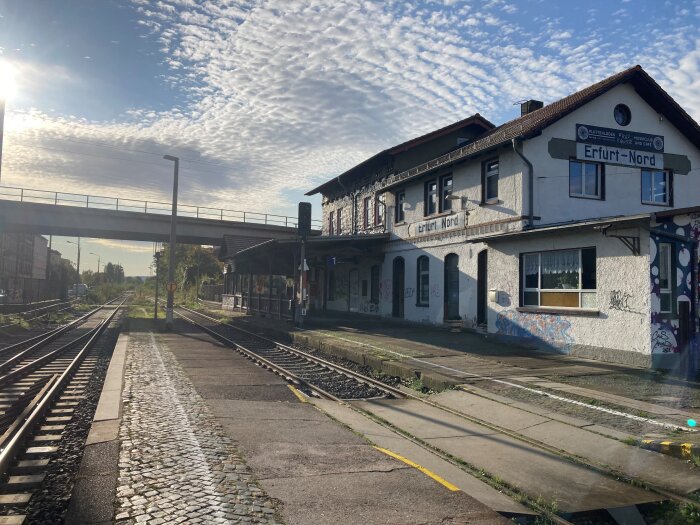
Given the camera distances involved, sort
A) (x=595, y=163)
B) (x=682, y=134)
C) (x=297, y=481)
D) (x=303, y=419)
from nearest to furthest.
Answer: (x=297, y=481), (x=303, y=419), (x=595, y=163), (x=682, y=134)

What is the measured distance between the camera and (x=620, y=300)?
508 inches

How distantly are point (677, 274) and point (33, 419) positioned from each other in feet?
43.7

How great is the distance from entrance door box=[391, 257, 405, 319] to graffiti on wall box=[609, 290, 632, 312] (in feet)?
41.7

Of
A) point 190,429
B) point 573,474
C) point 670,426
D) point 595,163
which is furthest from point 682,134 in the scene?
point 190,429

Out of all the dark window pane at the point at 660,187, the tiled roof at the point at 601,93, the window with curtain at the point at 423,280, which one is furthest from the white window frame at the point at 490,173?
the dark window pane at the point at 660,187

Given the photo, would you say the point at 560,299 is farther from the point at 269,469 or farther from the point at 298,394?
the point at 269,469

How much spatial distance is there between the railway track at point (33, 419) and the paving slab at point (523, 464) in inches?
169

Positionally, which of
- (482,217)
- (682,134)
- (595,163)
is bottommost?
(482,217)

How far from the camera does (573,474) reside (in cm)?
579

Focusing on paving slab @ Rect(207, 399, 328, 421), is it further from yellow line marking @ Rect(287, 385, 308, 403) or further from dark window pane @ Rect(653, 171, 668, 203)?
dark window pane @ Rect(653, 171, 668, 203)

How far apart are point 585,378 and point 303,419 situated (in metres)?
6.04

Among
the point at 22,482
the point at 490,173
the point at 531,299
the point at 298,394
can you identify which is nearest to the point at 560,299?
the point at 531,299

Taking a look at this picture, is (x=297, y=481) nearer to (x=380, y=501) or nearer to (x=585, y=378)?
(x=380, y=501)

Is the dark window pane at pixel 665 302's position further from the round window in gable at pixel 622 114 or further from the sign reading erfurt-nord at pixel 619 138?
the round window in gable at pixel 622 114
